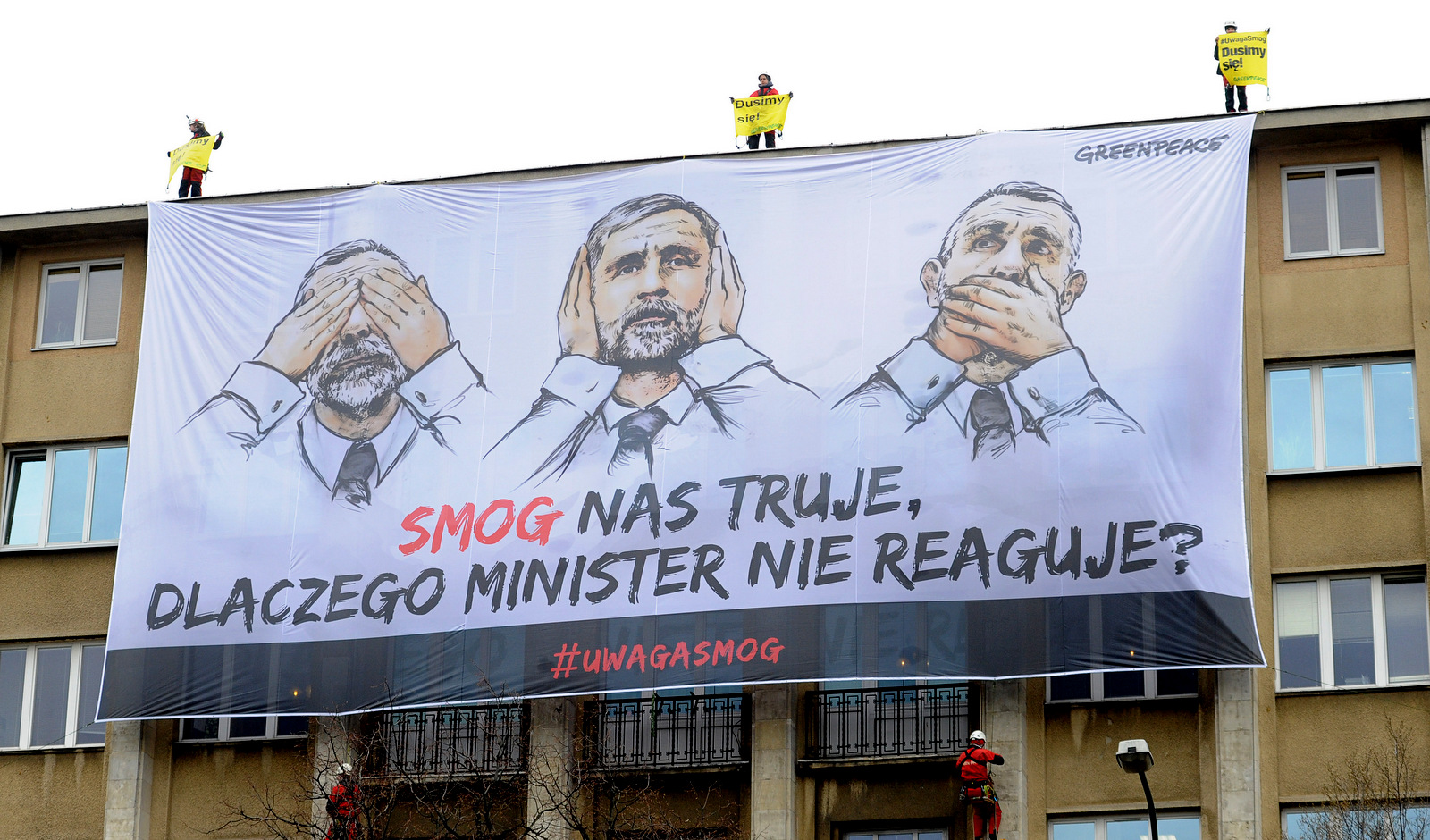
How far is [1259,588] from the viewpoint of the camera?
35.1 meters

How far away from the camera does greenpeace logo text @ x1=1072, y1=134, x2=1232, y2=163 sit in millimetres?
37156

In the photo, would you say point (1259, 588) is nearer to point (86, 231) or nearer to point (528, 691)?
point (528, 691)

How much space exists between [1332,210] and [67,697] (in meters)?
21.2

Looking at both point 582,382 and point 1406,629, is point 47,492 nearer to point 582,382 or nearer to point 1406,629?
point 582,382

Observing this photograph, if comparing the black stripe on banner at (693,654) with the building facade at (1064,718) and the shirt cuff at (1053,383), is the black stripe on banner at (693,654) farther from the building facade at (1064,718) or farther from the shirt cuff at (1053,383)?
the shirt cuff at (1053,383)

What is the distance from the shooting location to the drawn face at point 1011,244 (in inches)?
1460

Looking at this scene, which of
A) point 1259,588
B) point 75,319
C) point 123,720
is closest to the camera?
point 1259,588

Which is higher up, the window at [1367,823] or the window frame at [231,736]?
the window frame at [231,736]

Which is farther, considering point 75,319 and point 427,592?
point 75,319

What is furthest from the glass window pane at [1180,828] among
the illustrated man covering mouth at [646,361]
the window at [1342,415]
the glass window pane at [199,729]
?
the glass window pane at [199,729]

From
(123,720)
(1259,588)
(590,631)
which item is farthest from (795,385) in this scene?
(123,720)

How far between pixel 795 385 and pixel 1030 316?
145 inches

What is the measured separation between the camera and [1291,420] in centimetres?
3619

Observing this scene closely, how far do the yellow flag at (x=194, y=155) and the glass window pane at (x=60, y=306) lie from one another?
2423mm
